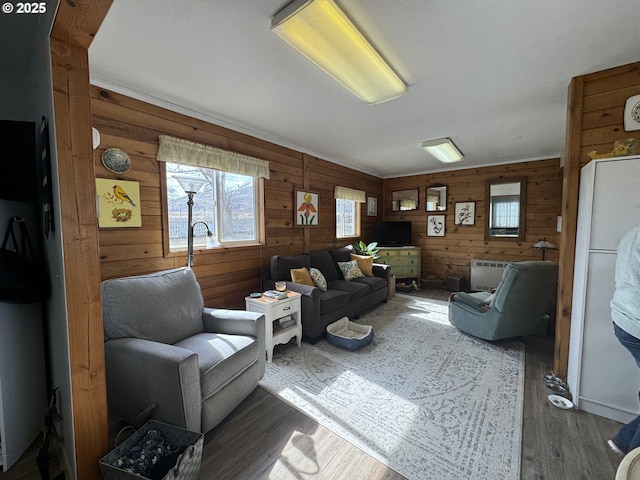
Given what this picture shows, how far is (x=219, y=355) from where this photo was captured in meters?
1.76

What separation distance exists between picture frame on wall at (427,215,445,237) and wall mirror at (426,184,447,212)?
0.53 ft

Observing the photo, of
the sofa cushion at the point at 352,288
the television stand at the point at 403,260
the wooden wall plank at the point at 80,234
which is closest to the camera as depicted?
the wooden wall plank at the point at 80,234

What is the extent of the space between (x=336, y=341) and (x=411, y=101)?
2503mm

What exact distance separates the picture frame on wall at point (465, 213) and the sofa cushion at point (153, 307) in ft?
16.4

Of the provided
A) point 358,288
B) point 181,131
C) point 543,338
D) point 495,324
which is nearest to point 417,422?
point 495,324

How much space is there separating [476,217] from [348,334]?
3.77 meters

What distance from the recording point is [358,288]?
362 cm

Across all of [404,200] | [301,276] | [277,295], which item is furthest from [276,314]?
[404,200]

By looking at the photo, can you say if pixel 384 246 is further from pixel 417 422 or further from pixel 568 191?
pixel 417 422

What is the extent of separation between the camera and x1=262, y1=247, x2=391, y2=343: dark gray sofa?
291 cm

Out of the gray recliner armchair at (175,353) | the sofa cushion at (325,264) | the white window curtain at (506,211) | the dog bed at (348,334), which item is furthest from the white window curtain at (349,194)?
the gray recliner armchair at (175,353)

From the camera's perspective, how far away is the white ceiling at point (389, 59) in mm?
1430

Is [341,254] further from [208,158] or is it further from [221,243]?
[208,158]

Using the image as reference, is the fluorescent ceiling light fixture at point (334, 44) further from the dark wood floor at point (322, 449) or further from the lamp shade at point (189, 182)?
the dark wood floor at point (322, 449)
